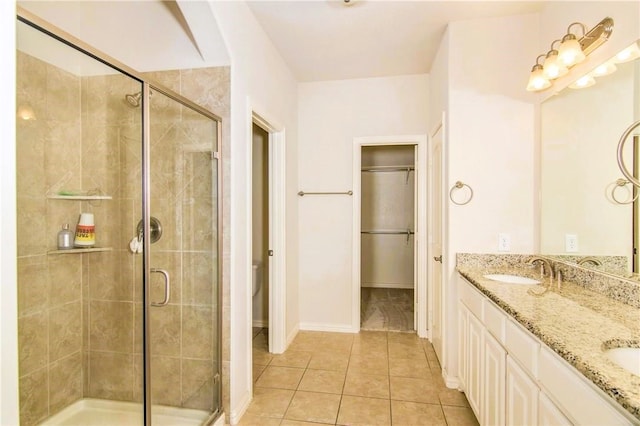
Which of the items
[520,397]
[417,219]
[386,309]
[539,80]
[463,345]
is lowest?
[386,309]

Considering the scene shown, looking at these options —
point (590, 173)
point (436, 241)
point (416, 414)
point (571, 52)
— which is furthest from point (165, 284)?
point (571, 52)

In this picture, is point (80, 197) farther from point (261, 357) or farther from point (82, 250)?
point (261, 357)

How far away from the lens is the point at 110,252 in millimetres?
1994

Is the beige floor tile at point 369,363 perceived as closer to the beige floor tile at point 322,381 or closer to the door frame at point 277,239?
the beige floor tile at point 322,381

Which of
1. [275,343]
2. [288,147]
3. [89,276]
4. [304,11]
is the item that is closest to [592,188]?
[304,11]

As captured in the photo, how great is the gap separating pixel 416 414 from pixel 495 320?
0.92 meters

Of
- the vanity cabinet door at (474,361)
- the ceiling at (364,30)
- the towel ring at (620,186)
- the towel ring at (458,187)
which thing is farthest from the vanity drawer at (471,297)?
the ceiling at (364,30)

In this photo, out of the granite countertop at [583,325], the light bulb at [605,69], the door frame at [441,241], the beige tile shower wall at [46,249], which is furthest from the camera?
the door frame at [441,241]

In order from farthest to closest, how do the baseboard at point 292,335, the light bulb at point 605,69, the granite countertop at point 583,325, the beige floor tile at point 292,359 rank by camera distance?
the baseboard at point 292,335 < the beige floor tile at point 292,359 < the light bulb at point 605,69 < the granite countertop at point 583,325

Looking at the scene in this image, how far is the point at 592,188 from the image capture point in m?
1.74

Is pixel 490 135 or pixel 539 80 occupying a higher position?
pixel 539 80

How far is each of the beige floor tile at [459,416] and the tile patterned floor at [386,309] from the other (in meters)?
1.40

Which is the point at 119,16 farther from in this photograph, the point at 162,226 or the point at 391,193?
the point at 391,193

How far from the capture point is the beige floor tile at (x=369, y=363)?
2.58m
